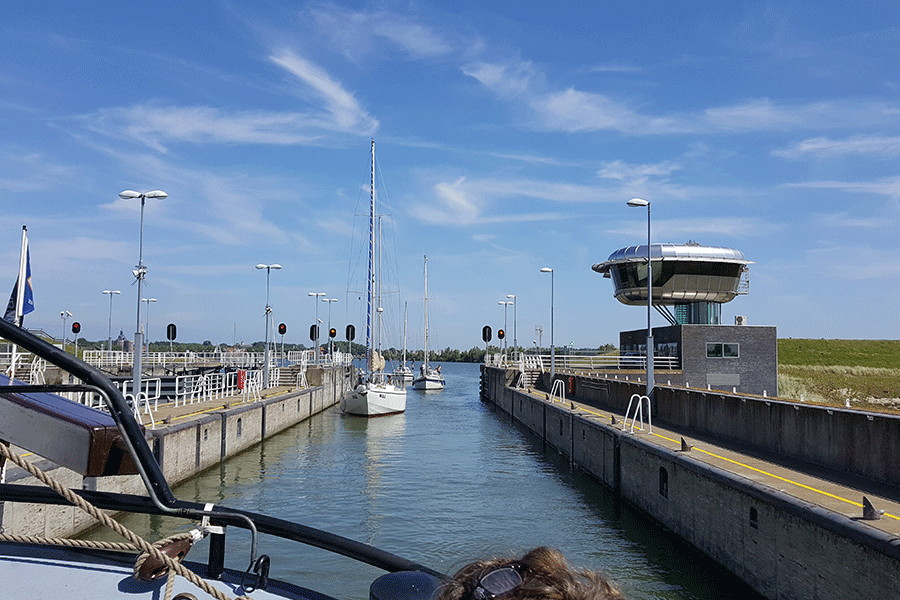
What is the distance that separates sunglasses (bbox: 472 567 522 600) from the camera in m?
1.27

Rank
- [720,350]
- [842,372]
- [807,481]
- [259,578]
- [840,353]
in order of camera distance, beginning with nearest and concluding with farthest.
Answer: [259,578], [807,481], [720,350], [842,372], [840,353]

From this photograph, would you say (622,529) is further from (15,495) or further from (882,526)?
(15,495)

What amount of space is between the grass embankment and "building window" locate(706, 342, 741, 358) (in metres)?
4.42

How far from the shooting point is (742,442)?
17047mm

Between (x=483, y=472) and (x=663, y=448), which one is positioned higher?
(x=663, y=448)

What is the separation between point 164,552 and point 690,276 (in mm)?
46202

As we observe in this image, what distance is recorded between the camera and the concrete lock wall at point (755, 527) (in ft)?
26.3

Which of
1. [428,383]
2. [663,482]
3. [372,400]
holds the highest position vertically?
[663,482]

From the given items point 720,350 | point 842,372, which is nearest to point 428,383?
point 720,350

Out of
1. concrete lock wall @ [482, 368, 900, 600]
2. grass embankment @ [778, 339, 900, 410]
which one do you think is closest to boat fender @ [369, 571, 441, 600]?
concrete lock wall @ [482, 368, 900, 600]

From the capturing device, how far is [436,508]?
60.0 feet

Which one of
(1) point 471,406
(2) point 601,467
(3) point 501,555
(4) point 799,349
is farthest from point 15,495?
(4) point 799,349

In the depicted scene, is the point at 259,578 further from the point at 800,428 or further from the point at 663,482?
the point at 800,428

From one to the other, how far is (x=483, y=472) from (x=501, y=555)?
23.3m
